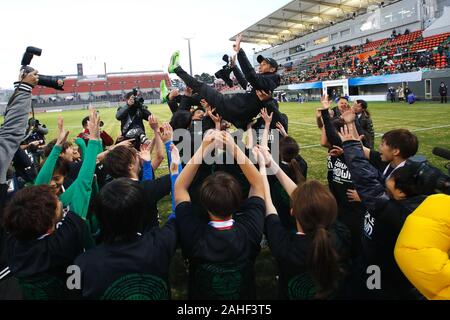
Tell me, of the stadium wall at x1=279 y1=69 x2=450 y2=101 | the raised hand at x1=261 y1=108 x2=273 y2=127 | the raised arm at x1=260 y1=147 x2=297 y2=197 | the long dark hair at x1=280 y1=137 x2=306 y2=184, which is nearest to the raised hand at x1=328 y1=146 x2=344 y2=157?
the long dark hair at x1=280 y1=137 x2=306 y2=184

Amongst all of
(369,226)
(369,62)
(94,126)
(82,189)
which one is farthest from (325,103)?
(369,62)

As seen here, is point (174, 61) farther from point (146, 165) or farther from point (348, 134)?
point (348, 134)

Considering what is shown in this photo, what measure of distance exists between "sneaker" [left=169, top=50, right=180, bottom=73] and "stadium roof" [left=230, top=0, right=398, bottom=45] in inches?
1504

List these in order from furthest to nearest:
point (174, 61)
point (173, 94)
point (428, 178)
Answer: point (173, 94)
point (174, 61)
point (428, 178)

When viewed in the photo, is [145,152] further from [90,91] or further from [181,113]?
[90,91]

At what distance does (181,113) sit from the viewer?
14.0ft

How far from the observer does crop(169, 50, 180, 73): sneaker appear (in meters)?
4.43

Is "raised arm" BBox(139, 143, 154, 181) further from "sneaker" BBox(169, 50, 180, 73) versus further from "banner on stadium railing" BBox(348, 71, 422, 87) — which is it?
"banner on stadium railing" BBox(348, 71, 422, 87)

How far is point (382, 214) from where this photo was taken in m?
2.10

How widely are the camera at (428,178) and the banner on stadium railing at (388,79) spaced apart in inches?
1155

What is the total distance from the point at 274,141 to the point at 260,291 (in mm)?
1740

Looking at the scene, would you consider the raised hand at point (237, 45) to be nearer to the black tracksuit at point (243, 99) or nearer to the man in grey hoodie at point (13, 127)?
the black tracksuit at point (243, 99)

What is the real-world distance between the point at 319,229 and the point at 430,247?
23.7 inches
